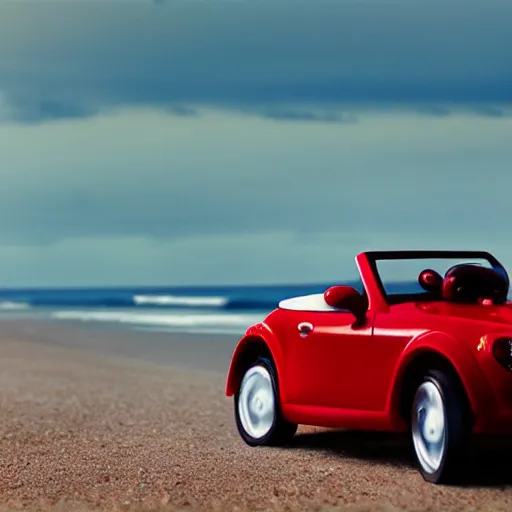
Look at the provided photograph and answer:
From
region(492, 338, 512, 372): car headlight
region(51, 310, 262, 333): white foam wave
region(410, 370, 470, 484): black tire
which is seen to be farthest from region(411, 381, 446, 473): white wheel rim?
region(51, 310, 262, 333): white foam wave

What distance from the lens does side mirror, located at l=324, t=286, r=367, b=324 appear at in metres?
7.12

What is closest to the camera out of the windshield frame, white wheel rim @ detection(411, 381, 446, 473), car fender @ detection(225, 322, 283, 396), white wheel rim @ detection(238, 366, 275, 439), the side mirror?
white wheel rim @ detection(411, 381, 446, 473)

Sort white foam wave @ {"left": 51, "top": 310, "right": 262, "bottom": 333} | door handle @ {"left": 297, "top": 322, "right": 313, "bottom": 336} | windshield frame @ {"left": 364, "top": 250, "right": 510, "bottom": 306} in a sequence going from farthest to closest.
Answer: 1. white foam wave @ {"left": 51, "top": 310, "right": 262, "bottom": 333}
2. door handle @ {"left": 297, "top": 322, "right": 313, "bottom": 336}
3. windshield frame @ {"left": 364, "top": 250, "right": 510, "bottom": 306}

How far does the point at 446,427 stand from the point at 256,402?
7.01ft

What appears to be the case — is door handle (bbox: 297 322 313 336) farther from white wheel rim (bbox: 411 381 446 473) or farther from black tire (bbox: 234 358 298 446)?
white wheel rim (bbox: 411 381 446 473)

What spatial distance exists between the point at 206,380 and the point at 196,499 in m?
6.43

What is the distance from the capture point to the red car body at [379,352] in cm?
625

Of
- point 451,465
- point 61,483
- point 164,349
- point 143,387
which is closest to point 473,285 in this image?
point 451,465

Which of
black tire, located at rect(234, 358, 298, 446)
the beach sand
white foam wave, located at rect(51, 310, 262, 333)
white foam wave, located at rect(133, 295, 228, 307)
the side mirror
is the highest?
the side mirror

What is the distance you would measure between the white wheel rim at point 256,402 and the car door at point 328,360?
345 mm

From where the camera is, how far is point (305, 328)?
764 cm

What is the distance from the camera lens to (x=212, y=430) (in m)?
9.11

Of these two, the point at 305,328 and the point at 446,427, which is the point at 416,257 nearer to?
the point at 305,328

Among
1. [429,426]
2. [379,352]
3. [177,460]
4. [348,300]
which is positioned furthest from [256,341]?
[429,426]
